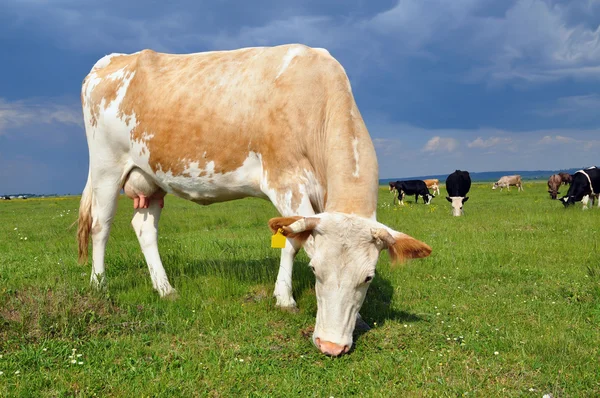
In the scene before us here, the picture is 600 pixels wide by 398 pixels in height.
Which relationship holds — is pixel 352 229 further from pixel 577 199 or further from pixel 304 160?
pixel 577 199

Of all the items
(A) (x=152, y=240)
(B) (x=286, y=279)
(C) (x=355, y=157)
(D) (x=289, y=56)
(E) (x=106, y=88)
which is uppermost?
(D) (x=289, y=56)

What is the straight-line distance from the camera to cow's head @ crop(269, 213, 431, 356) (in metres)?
4.32

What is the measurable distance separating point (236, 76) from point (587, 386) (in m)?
5.13

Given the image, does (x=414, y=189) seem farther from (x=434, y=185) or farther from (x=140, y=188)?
(x=140, y=188)

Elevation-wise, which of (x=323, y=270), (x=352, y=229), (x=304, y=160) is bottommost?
(x=323, y=270)

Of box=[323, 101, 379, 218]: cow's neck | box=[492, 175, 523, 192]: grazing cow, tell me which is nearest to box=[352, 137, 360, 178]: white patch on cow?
box=[323, 101, 379, 218]: cow's neck

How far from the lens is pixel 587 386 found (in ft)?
12.8

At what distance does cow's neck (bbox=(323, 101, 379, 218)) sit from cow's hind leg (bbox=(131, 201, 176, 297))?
125 inches

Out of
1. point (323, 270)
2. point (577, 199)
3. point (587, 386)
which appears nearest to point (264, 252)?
point (323, 270)

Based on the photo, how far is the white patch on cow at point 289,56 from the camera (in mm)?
5911

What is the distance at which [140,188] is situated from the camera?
23.9ft

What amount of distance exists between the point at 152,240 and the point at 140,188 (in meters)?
0.85

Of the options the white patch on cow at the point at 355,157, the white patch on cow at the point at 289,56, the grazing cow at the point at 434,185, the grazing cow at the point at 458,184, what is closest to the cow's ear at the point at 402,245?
the white patch on cow at the point at 355,157

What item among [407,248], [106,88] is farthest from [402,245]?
[106,88]
